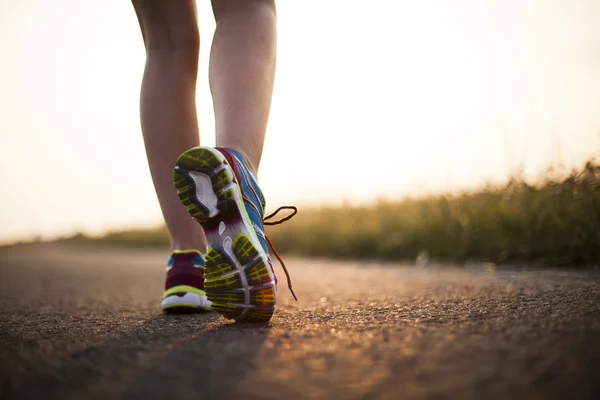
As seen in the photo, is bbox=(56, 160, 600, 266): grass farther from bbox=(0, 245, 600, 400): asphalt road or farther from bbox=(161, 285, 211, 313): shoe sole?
bbox=(161, 285, 211, 313): shoe sole

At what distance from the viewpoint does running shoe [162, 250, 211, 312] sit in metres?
1.59

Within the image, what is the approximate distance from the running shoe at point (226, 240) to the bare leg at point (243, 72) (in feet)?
0.56

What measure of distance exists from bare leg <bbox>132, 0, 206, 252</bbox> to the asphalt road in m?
0.39

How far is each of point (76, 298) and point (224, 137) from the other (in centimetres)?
112

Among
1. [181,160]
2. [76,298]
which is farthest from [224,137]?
[76,298]

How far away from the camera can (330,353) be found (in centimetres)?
85

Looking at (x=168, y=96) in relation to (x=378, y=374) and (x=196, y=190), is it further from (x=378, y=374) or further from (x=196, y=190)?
(x=378, y=374)

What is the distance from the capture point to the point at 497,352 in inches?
31.7

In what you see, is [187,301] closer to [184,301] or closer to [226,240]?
[184,301]

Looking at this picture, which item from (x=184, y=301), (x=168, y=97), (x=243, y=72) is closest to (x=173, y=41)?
(x=168, y=97)

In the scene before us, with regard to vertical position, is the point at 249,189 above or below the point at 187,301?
above

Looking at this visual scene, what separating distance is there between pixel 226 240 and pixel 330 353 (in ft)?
1.42

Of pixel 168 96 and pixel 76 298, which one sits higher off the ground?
pixel 168 96

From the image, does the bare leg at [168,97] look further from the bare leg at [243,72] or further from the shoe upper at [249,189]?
the shoe upper at [249,189]
